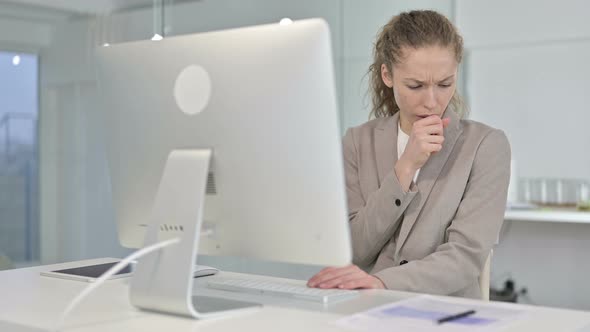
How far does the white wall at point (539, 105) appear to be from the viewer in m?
4.75

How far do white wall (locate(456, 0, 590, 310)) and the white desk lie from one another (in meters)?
3.40

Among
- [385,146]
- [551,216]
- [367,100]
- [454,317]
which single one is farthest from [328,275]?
[551,216]

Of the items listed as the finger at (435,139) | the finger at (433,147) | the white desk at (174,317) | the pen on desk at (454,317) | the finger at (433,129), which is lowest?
the white desk at (174,317)

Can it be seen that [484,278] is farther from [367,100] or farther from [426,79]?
[367,100]

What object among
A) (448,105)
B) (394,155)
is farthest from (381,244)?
(448,105)

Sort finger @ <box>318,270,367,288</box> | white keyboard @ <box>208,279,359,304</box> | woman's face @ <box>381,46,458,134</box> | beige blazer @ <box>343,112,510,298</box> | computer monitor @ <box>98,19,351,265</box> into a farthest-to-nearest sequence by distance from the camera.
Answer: woman's face @ <box>381,46,458,134</box>
beige blazer @ <box>343,112,510,298</box>
finger @ <box>318,270,367,288</box>
white keyboard @ <box>208,279,359,304</box>
computer monitor @ <box>98,19,351,265</box>

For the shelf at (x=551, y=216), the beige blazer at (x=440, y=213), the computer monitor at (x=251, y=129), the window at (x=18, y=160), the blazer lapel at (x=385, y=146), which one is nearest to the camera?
the computer monitor at (x=251, y=129)

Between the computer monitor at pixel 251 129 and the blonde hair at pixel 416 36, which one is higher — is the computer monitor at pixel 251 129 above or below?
below

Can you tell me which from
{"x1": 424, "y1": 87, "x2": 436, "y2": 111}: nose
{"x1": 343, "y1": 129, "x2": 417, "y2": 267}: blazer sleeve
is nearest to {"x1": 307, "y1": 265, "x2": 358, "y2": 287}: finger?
{"x1": 343, "y1": 129, "x2": 417, "y2": 267}: blazer sleeve

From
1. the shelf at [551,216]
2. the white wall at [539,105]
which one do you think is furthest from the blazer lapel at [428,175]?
the white wall at [539,105]

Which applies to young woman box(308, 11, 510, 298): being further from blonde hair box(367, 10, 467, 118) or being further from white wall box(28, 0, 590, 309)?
white wall box(28, 0, 590, 309)

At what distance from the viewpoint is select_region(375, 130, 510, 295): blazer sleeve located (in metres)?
1.83

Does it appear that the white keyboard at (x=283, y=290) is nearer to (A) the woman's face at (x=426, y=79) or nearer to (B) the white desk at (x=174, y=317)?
(B) the white desk at (x=174, y=317)

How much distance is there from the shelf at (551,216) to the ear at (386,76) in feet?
7.80
